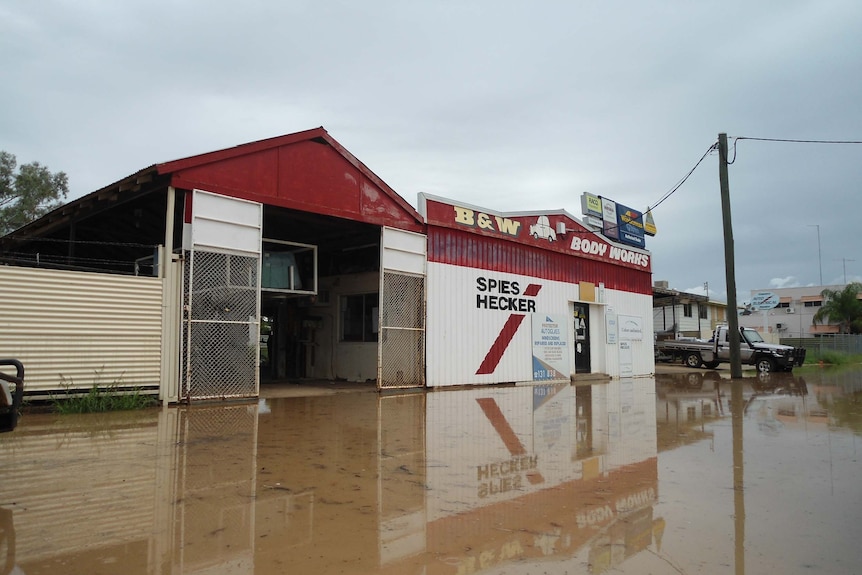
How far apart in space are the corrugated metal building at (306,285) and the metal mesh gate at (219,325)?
27mm

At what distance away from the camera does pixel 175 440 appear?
7.62 m

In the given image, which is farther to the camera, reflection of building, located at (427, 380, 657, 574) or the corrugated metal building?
the corrugated metal building

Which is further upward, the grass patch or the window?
the window

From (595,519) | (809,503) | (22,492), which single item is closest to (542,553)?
(595,519)

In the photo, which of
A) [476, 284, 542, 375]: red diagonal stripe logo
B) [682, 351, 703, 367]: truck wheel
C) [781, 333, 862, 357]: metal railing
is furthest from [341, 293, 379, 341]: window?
[781, 333, 862, 357]: metal railing

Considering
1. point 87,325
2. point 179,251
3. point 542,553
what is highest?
point 179,251

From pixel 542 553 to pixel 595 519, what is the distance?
2.93 feet

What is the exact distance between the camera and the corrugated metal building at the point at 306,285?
35.0 feet

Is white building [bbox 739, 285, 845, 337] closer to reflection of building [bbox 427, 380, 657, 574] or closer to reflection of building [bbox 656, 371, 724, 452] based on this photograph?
reflection of building [bbox 656, 371, 724, 452]

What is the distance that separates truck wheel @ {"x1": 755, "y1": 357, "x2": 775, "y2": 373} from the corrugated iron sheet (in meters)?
7.39

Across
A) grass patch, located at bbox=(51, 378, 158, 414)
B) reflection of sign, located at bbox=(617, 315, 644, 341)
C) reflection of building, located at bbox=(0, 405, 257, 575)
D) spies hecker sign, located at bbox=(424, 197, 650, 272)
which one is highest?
spies hecker sign, located at bbox=(424, 197, 650, 272)

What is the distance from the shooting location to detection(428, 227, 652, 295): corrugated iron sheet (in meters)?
16.6

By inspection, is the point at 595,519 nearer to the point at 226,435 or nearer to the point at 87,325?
the point at 226,435

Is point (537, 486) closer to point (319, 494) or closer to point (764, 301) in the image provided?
point (319, 494)
